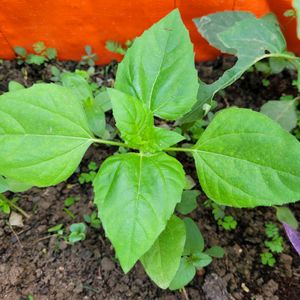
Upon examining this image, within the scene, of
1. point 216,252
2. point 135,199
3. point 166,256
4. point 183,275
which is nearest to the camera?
point 135,199

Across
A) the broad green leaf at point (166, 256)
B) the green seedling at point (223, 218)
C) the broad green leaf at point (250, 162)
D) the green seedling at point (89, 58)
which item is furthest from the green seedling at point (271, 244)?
the green seedling at point (89, 58)

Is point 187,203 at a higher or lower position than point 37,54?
lower

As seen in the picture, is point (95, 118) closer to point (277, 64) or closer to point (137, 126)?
point (137, 126)

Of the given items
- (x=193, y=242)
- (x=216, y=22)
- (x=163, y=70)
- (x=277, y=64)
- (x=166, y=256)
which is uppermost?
(x=163, y=70)

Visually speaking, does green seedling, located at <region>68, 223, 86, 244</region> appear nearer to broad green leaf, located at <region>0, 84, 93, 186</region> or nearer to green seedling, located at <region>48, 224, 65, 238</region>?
green seedling, located at <region>48, 224, 65, 238</region>

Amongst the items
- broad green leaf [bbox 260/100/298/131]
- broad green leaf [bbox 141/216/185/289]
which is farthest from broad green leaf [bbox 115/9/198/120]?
broad green leaf [bbox 260/100/298/131]

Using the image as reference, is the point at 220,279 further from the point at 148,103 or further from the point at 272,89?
the point at 272,89

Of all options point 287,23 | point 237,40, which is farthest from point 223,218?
point 287,23

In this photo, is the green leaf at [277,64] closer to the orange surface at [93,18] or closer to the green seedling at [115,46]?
the orange surface at [93,18]
